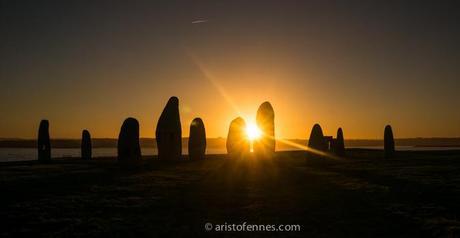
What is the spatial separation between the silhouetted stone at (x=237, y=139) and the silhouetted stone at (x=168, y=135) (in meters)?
5.80

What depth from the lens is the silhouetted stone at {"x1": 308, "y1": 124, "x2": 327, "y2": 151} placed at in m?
25.1

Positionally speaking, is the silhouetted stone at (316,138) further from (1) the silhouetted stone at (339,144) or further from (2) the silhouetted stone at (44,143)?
(2) the silhouetted stone at (44,143)

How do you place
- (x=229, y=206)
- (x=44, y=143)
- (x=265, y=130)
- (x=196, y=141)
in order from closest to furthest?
(x=229, y=206), (x=44, y=143), (x=196, y=141), (x=265, y=130)

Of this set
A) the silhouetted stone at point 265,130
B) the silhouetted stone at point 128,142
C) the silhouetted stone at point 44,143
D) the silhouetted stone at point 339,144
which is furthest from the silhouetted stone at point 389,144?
the silhouetted stone at point 44,143

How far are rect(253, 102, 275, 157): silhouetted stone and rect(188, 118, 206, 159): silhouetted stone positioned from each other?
16.5 ft

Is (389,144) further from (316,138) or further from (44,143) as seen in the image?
(44,143)

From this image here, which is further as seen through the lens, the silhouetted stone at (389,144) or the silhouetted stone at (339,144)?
the silhouetted stone at (339,144)

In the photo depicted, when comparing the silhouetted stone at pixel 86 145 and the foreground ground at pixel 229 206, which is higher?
the silhouetted stone at pixel 86 145

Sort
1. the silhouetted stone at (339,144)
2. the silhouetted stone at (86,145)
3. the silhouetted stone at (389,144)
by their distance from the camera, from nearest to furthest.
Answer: the silhouetted stone at (389,144) → the silhouetted stone at (86,145) → the silhouetted stone at (339,144)

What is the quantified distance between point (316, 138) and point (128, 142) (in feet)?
40.2

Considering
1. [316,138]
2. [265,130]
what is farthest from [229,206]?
[265,130]

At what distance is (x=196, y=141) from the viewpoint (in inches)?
1151

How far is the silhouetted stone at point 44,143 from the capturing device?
28.3 m

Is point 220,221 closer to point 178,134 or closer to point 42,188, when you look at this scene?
point 42,188
